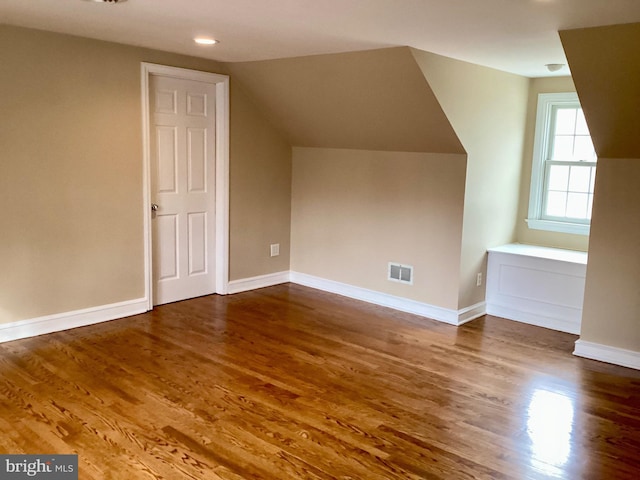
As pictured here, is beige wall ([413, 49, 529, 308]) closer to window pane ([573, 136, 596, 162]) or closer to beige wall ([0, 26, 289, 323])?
window pane ([573, 136, 596, 162])

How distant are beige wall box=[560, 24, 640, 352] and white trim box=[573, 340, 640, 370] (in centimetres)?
3

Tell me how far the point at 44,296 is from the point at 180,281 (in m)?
1.24

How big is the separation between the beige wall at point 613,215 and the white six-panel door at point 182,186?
10.1 feet

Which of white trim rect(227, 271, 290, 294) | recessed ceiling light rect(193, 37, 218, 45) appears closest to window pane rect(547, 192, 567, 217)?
white trim rect(227, 271, 290, 294)

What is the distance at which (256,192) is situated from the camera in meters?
5.47

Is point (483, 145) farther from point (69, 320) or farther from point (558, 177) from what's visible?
point (69, 320)

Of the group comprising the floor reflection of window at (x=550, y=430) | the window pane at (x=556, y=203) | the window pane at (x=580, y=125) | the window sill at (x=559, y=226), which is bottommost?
the floor reflection of window at (x=550, y=430)

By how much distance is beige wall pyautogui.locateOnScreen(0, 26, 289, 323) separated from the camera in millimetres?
3762

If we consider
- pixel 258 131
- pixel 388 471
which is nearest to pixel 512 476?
pixel 388 471

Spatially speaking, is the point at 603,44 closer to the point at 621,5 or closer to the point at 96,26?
the point at 621,5

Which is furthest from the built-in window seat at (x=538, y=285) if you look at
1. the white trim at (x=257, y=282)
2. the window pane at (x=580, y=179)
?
the white trim at (x=257, y=282)

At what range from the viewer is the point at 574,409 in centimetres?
315

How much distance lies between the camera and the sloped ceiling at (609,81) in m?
2.94

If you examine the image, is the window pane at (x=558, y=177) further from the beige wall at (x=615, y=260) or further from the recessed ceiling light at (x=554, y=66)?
the beige wall at (x=615, y=260)
